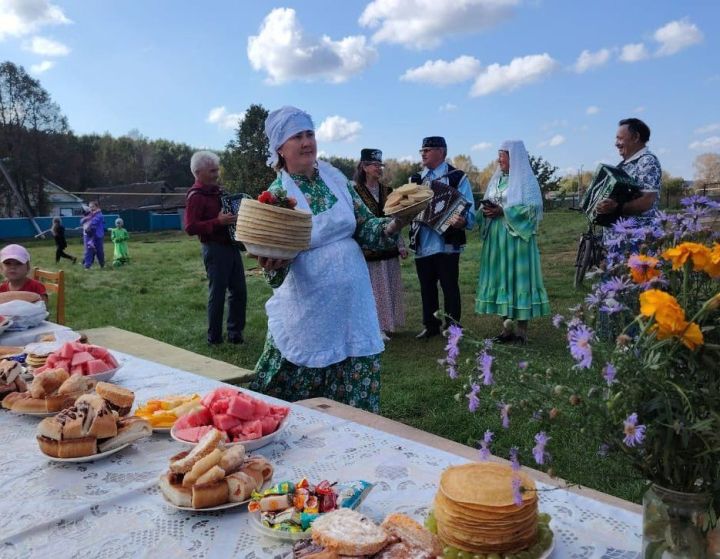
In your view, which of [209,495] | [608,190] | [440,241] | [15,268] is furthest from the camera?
[440,241]

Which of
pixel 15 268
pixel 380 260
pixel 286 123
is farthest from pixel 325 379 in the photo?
pixel 380 260

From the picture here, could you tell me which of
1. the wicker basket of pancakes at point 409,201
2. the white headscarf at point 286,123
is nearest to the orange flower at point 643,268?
the wicker basket of pancakes at point 409,201

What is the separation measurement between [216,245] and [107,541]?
5.45 metres

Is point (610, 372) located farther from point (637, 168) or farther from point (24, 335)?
point (637, 168)

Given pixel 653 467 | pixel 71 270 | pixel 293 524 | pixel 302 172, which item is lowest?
pixel 71 270

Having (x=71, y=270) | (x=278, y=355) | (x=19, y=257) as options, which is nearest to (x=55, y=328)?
(x=19, y=257)

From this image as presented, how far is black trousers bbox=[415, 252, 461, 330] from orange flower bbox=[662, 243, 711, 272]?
5.49m

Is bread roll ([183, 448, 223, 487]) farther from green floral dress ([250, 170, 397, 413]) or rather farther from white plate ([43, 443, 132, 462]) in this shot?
green floral dress ([250, 170, 397, 413])

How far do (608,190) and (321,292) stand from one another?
3051 mm

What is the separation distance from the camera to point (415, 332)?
732cm

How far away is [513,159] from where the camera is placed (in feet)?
19.7

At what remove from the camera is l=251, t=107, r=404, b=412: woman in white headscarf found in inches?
119

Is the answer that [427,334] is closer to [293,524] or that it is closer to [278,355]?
[278,355]

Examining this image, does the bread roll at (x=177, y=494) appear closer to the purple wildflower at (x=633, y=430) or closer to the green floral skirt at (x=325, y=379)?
the purple wildflower at (x=633, y=430)
